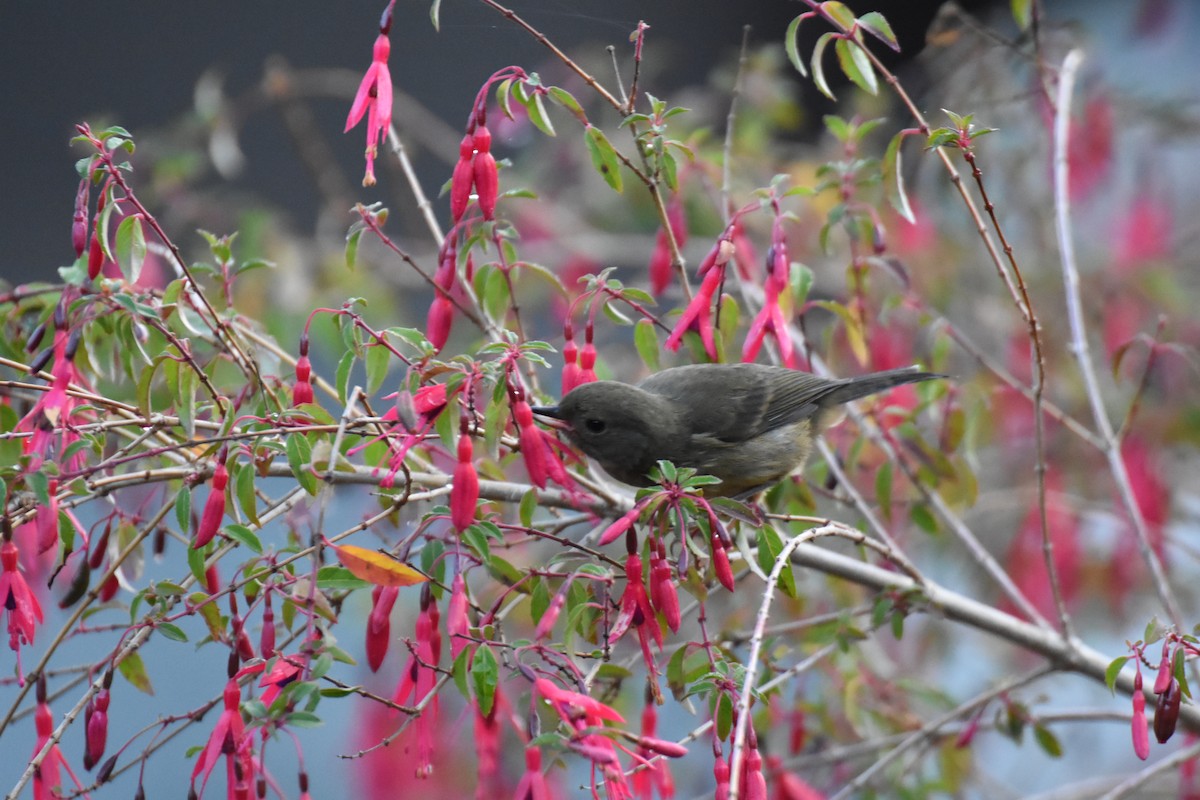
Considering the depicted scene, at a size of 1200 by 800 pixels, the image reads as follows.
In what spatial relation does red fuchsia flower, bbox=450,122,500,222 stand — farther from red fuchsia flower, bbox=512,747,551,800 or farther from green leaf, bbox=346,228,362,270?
red fuchsia flower, bbox=512,747,551,800

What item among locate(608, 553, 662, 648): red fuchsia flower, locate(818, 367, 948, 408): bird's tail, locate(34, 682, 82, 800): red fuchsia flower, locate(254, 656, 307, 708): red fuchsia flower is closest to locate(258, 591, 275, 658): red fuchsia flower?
locate(254, 656, 307, 708): red fuchsia flower

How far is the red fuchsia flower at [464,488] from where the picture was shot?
145 centimetres

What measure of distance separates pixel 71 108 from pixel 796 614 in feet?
11.7

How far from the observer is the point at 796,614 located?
3.03m

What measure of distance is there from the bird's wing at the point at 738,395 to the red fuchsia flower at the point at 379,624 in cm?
109

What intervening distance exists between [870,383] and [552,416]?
81 centimetres

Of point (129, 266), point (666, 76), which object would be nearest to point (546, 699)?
point (129, 266)

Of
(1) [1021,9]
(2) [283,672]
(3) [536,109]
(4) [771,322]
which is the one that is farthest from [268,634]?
(1) [1021,9]

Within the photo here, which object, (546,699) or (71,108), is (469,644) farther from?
(71,108)

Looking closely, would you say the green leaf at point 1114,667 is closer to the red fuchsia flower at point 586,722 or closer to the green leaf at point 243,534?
the red fuchsia flower at point 586,722

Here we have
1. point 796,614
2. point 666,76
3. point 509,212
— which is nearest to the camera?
point 796,614

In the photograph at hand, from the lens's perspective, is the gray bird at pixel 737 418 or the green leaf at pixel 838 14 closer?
the green leaf at pixel 838 14

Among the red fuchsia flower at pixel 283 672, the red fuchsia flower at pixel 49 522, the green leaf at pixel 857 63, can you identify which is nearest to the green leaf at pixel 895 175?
the green leaf at pixel 857 63

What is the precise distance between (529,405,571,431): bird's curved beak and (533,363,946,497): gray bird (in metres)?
0.22
